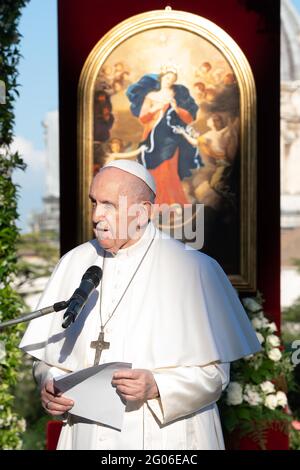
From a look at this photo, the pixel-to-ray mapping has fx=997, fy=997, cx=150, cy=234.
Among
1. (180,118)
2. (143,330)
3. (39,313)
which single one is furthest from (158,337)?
(180,118)

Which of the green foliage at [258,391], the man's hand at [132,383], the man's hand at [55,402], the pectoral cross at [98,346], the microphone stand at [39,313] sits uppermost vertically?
the microphone stand at [39,313]

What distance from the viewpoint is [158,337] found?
4.00 metres

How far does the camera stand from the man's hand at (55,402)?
3.82m

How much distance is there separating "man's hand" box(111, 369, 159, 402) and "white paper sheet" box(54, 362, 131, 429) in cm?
3

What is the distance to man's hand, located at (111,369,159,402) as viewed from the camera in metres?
3.66

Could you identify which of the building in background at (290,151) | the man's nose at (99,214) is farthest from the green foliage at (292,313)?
the man's nose at (99,214)

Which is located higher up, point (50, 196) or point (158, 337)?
point (50, 196)

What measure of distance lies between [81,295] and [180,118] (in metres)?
4.26

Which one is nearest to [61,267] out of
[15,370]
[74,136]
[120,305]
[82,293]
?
[120,305]

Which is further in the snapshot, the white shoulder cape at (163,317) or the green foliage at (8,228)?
the green foliage at (8,228)

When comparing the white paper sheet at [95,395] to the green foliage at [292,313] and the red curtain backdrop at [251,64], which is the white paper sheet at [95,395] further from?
the green foliage at [292,313]

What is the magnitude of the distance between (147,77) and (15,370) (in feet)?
8.02

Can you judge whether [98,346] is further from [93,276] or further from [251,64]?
[251,64]

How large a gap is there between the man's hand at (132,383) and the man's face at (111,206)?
1.89ft
